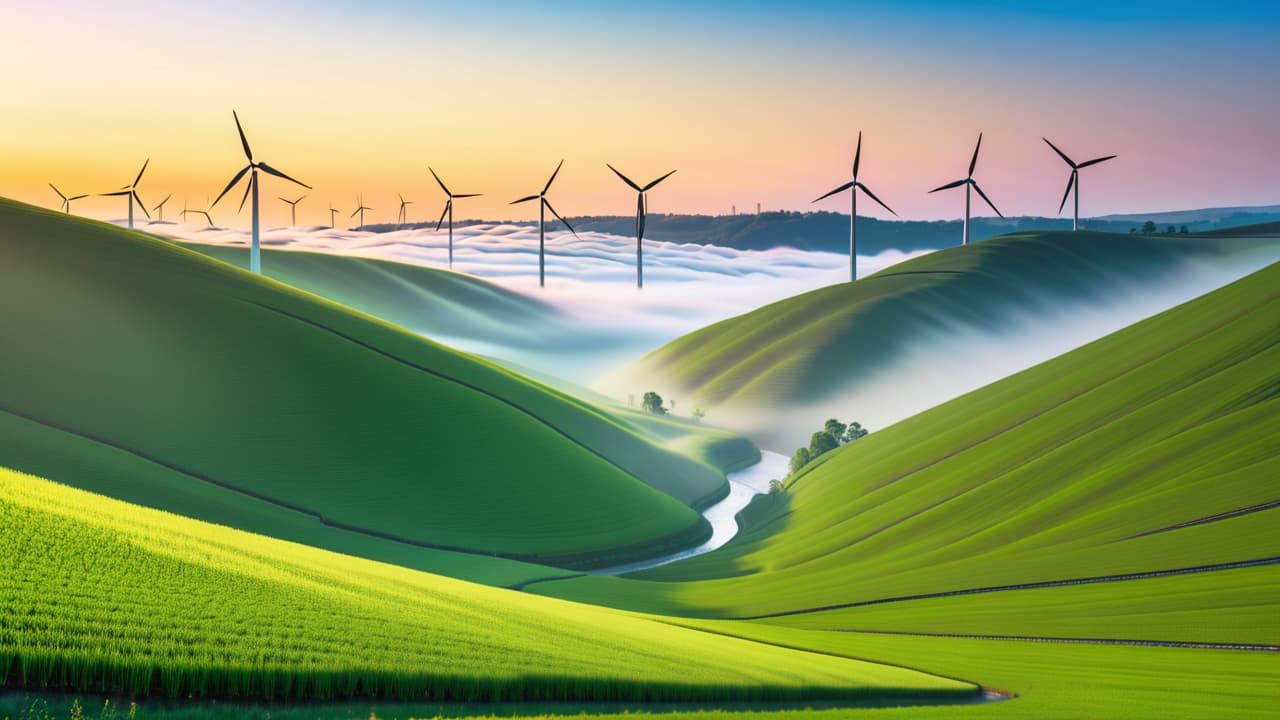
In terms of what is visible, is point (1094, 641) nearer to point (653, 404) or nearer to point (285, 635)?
point (285, 635)

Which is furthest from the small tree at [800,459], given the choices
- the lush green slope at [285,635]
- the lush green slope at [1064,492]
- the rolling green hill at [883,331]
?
the lush green slope at [285,635]

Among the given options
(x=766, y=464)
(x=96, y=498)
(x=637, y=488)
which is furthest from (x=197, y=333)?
(x=766, y=464)

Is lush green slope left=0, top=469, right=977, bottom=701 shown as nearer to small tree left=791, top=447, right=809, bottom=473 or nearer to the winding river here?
the winding river

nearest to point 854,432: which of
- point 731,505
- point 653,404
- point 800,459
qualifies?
point 800,459

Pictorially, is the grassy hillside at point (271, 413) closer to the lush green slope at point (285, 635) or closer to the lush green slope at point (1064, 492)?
the lush green slope at point (1064, 492)

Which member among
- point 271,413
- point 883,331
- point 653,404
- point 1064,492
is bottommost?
point 653,404
